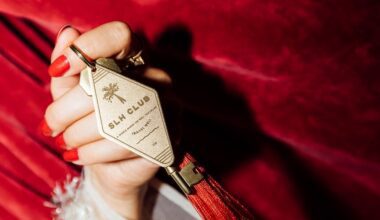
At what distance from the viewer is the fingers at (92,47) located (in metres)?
0.51

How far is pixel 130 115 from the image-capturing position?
1.61 feet

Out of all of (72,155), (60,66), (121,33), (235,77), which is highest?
(235,77)

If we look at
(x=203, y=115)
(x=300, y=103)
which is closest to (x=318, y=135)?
(x=300, y=103)

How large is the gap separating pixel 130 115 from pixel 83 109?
0.35ft

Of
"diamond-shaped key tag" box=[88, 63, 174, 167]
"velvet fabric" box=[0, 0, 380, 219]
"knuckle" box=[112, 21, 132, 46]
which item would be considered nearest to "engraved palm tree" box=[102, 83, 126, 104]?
"diamond-shaped key tag" box=[88, 63, 174, 167]

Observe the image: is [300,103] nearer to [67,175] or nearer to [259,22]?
[259,22]

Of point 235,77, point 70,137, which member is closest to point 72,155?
point 70,137

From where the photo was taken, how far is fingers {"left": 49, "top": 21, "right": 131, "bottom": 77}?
0.51 m

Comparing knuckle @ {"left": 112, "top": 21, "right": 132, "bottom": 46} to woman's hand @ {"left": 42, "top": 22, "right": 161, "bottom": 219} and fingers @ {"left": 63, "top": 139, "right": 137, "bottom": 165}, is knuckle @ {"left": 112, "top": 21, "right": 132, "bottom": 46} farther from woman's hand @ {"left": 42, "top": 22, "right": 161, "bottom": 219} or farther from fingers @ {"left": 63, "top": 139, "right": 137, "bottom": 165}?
fingers @ {"left": 63, "top": 139, "right": 137, "bottom": 165}

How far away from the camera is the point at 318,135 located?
39.1 inches

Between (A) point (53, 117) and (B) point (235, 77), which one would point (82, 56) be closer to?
(A) point (53, 117)

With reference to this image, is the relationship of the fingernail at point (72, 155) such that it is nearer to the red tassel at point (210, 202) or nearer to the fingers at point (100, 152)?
the fingers at point (100, 152)

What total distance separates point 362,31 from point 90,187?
0.80 meters

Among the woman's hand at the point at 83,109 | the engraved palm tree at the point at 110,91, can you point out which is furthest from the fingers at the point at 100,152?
the engraved palm tree at the point at 110,91
